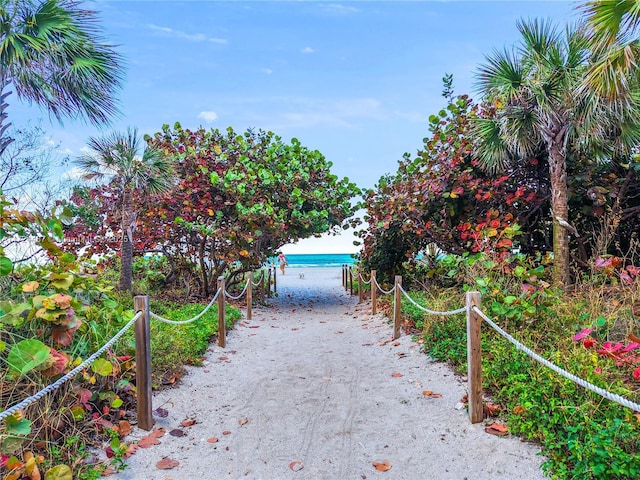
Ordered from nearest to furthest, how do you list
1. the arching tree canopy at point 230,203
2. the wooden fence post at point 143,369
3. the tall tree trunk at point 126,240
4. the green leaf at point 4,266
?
the green leaf at point 4,266
the wooden fence post at point 143,369
the tall tree trunk at point 126,240
the arching tree canopy at point 230,203

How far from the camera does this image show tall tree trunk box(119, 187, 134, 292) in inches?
344

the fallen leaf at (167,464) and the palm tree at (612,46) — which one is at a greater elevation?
the palm tree at (612,46)

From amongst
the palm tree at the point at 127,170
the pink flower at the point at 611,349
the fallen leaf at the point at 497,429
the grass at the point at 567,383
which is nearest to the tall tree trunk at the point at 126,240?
the palm tree at the point at 127,170

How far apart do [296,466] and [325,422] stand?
0.76 meters

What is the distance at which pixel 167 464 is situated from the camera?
314cm

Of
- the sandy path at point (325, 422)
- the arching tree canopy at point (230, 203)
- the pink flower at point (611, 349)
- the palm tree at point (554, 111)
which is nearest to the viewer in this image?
the sandy path at point (325, 422)

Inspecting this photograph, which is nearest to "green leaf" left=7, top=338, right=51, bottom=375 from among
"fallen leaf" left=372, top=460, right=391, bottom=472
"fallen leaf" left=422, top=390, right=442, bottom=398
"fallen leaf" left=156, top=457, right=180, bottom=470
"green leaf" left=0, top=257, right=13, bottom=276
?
"green leaf" left=0, top=257, right=13, bottom=276

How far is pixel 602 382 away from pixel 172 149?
35.2 feet

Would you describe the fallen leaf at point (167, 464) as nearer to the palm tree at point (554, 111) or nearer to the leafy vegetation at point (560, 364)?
the leafy vegetation at point (560, 364)

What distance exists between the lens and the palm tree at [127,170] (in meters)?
8.41

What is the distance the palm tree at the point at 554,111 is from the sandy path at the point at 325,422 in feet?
12.1

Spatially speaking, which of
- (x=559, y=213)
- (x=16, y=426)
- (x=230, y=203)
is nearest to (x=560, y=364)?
(x=16, y=426)

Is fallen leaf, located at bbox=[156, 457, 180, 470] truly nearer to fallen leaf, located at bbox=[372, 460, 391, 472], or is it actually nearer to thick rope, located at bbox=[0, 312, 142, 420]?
thick rope, located at bbox=[0, 312, 142, 420]

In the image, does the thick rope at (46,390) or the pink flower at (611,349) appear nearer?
the thick rope at (46,390)
